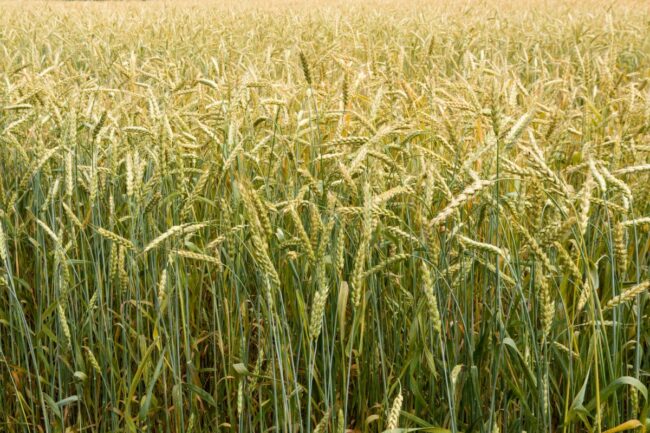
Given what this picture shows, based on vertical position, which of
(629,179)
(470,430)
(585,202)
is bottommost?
(470,430)

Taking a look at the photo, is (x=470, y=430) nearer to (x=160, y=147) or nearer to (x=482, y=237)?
(x=482, y=237)

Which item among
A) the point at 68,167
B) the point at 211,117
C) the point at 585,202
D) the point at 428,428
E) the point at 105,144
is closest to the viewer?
the point at 585,202

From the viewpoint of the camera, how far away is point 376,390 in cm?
161

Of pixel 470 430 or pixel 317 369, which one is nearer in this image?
pixel 470 430

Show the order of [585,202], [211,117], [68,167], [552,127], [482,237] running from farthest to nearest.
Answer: [211,117] < [482,237] < [552,127] < [68,167] < [585,202]

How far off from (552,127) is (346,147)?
0.50 meters

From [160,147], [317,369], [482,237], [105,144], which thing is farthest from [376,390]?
[105,144]

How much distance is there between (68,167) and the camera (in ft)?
5.13

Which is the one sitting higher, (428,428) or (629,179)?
(629,179)

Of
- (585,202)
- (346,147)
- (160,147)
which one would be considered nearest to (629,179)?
(346,147)

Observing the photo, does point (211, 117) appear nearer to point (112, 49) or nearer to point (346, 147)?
point (346, 147)

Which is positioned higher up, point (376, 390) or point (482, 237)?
point (482, 237)

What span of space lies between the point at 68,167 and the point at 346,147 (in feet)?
2.25

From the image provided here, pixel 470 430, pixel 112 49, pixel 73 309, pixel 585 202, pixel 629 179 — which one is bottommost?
pixel 470 430
